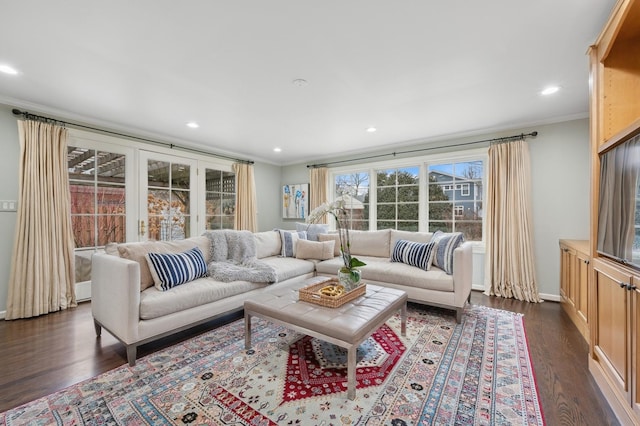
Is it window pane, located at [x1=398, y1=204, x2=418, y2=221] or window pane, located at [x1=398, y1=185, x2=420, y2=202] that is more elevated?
window pane, located at [x1=398, y1=185, x2=420, y2=202]

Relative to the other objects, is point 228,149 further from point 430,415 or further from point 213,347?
point 430,415

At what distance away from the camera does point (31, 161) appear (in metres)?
3.02

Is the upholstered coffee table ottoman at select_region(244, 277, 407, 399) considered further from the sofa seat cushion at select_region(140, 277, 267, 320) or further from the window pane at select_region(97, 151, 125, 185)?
the window pane at select_region(97, 151, 125, 185)

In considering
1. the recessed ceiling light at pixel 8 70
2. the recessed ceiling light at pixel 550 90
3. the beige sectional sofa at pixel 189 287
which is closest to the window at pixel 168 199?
the beige sectional sofa at pixel 189 287

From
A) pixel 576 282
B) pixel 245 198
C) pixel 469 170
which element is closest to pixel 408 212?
pixel 469 170

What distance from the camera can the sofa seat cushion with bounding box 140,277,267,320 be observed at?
6.97 feet

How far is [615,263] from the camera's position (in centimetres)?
161

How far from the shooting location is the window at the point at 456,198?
13.4 feet

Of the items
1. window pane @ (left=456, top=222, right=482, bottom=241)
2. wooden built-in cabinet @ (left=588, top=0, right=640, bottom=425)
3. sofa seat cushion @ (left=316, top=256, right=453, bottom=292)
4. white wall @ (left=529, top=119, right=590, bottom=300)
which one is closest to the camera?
wooden built-in cabinet @ (left=588, top=0, right=640, bottom=425)

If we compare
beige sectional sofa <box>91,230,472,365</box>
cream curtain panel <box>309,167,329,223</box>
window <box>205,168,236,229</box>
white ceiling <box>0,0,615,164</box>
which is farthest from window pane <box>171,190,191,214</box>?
cream curtain panel <box>309,167,329,223</box>

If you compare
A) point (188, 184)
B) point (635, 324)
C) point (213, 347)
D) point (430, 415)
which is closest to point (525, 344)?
point (635, 324)

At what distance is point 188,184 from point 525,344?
4.84 meters

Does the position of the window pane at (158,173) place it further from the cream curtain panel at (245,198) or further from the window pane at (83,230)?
Answer: the cream curtain panel at (245,198)

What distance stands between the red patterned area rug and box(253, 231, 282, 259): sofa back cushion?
1.60m
